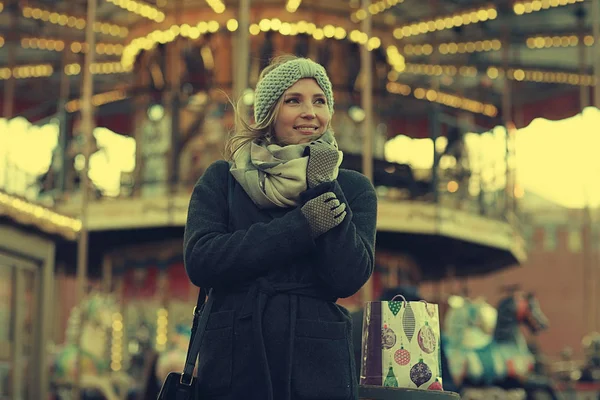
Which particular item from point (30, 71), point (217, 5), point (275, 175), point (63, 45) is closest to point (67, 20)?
point (63, 45)

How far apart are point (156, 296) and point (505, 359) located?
17.7ft

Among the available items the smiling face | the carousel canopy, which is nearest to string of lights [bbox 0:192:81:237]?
the carousel canopy

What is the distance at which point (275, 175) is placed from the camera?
9.85ft

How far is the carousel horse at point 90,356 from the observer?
571 inches

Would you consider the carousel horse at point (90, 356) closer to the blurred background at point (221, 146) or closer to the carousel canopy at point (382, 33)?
the blurred background at point (221, 146)

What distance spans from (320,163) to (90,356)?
39.9 feet

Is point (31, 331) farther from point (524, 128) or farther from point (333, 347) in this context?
point (524, 128)

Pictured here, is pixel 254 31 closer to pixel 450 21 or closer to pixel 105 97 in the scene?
pixel 450 21

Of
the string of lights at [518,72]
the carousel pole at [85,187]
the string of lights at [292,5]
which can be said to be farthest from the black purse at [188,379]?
the string of lights at [518,72]

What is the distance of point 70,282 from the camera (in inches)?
1033

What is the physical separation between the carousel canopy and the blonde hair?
1308 cm

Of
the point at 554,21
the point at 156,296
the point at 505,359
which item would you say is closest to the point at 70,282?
the point at 156,296

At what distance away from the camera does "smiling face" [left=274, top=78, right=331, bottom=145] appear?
3129mm

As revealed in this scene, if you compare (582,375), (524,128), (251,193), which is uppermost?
(524,128)
